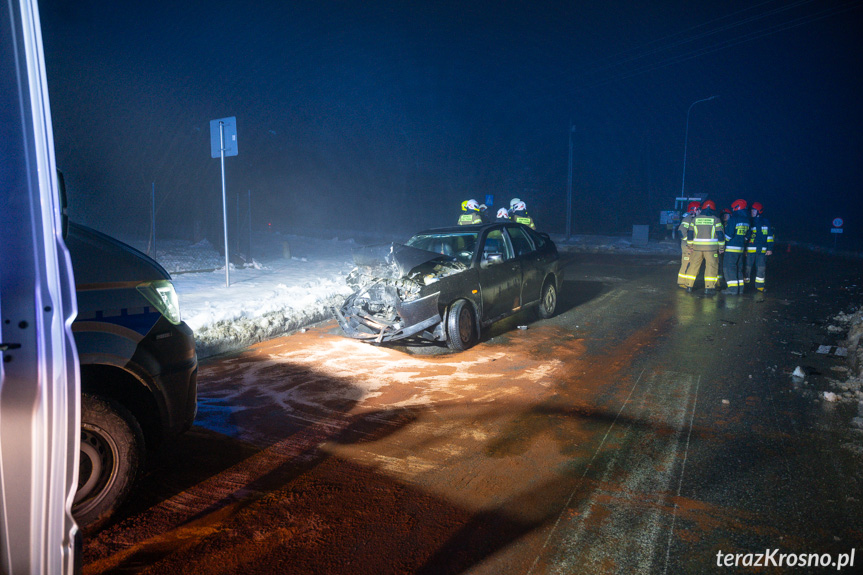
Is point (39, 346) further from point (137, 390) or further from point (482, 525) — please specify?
point (482, 525)

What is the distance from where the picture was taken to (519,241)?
8.67 m

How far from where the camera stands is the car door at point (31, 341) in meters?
1.68

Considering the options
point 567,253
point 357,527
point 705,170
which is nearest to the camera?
point 357,527

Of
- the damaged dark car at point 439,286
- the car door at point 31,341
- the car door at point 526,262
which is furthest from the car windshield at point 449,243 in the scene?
the car door at point 31,341

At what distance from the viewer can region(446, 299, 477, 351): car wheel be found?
691 centimetres

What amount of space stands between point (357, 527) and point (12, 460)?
191 cm

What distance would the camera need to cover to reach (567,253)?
21.8 meters

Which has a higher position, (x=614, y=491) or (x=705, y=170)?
(x=705, y=170)

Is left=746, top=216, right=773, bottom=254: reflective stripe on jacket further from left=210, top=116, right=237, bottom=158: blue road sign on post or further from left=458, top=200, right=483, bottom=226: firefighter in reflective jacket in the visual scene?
left=210, top=116, right=237, bottom=158: blue road sign on post

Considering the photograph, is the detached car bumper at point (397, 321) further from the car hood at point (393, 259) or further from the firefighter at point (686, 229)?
the firefighter at point (686, 229)

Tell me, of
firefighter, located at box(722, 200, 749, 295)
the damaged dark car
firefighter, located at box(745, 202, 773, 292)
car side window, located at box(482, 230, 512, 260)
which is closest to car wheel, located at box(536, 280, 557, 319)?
the damaged dark car

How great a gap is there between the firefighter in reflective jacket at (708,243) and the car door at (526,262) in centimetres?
467

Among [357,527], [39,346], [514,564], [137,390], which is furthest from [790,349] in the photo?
[39,346]

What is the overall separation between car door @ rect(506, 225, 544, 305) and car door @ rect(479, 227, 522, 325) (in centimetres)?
14
